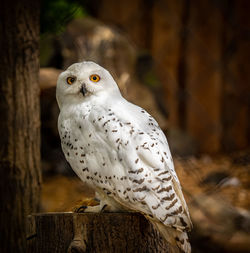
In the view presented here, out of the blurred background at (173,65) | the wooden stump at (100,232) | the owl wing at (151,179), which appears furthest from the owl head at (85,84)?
the blurred background at (173,65)

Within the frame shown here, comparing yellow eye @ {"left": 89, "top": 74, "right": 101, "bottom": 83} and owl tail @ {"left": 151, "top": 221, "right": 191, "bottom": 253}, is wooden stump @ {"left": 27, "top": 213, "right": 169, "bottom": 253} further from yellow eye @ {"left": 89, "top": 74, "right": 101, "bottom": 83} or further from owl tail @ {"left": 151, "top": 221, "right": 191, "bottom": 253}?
yellow eye @ {"left": 89, "top": 74, "right": 101, "bottom": 83}

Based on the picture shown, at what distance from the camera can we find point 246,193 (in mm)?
2424

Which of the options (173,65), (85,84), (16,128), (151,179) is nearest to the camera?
(151,179)

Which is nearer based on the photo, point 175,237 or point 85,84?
point 175,237

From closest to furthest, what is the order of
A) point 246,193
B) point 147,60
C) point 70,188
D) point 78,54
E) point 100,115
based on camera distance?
point 100,115 → point 246,193 → point 70,188 → point 78,54 → point 147,60

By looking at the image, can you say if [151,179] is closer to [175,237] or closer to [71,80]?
[175,237]

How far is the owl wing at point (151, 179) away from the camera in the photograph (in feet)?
4.11

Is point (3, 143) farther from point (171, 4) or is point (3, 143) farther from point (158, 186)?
point (171, 4)

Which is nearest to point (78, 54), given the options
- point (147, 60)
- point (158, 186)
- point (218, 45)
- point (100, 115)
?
point (147, 60)

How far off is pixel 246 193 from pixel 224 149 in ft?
4.22

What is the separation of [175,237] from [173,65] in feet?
8.94

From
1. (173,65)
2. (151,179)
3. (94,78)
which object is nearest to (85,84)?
(94,78)

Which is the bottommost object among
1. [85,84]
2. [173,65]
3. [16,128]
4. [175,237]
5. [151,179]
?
[175,237]

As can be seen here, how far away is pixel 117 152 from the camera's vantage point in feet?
4.33
